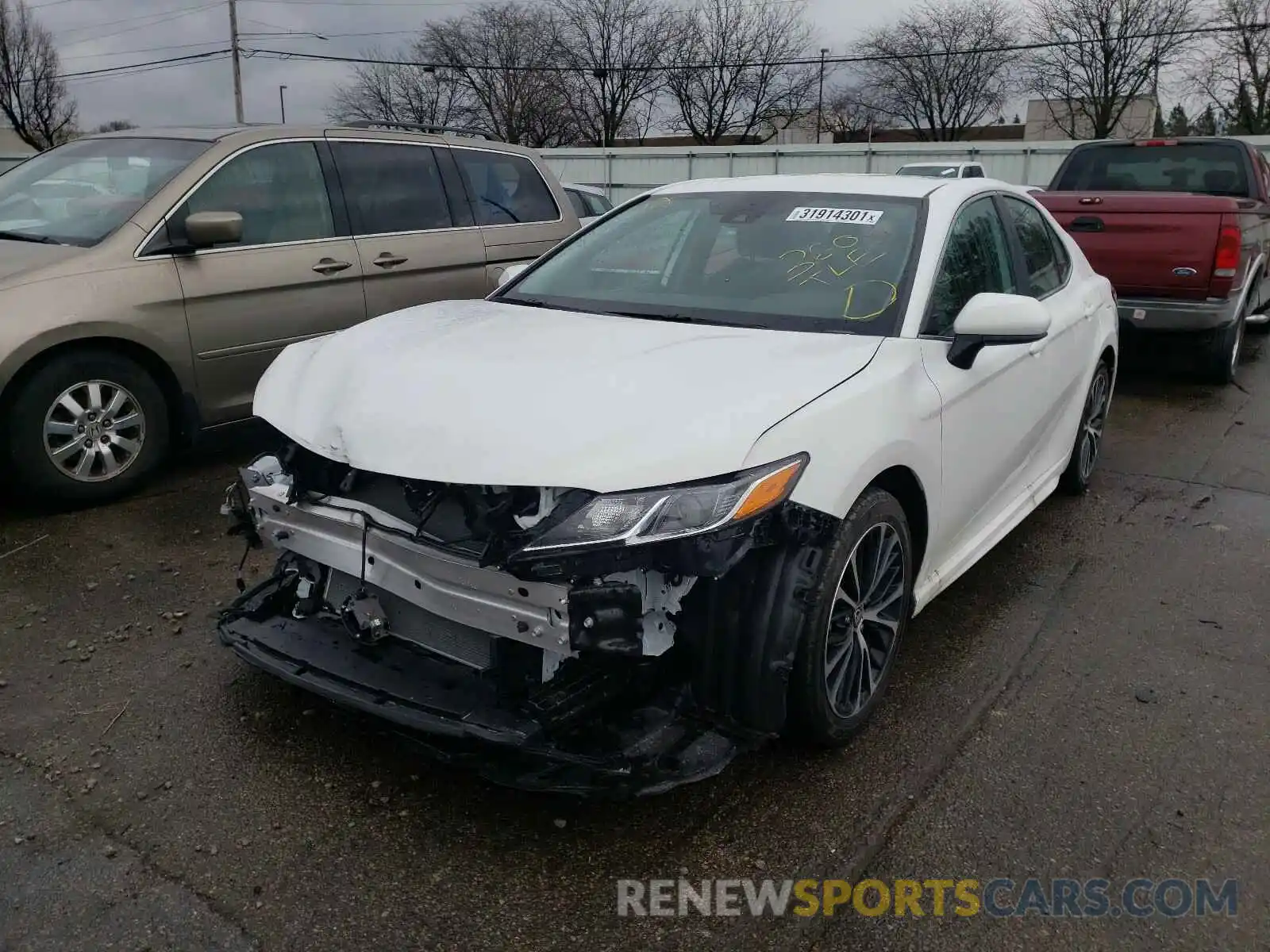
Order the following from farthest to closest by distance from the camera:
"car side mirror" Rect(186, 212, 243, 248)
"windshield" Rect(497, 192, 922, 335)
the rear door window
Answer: "car side mirror" Rect(186, 212, 243, 248)
the rear door window
"windshield" Rect(497, 192, 922, 335)

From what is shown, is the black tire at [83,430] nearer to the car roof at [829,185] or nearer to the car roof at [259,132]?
the car roof at [259,132]

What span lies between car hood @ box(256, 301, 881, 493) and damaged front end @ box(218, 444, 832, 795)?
83 mm

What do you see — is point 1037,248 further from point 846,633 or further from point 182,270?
point 182,270

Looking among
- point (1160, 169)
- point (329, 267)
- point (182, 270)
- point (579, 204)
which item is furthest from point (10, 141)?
point (1160, 169)

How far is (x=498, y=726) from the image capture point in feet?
7.86

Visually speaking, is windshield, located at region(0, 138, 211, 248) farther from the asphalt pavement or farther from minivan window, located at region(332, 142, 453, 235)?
the asphalt pavement

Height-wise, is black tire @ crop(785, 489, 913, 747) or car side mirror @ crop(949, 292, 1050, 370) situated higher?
car side mirror @ crop(949, 292, 1050, 370)

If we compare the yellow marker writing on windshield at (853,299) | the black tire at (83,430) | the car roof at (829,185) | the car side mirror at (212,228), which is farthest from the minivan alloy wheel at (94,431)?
the yellow marker writing on windshield at (853,299)

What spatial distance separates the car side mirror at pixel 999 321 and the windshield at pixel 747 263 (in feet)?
0.72

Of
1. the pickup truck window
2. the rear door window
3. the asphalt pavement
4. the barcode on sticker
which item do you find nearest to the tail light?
the pickup truck window

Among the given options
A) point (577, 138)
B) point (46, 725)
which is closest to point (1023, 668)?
point (46, 725)

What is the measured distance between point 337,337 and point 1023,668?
2.59 meters

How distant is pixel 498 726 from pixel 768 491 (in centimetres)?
85

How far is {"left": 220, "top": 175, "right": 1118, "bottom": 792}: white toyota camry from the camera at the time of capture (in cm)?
239
